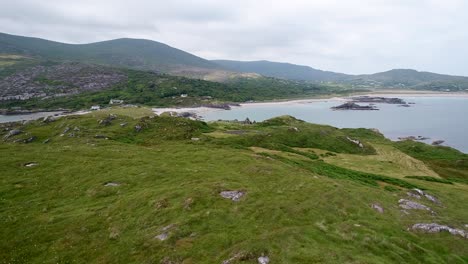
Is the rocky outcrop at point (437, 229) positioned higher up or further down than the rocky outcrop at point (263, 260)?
further down

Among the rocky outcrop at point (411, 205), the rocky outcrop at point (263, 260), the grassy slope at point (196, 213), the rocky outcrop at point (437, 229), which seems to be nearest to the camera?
the rocky outcrop at point (263, 260)

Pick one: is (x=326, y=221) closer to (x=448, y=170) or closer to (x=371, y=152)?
(x=371, y=152)

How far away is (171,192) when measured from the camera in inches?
1510

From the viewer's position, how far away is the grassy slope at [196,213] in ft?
89.5

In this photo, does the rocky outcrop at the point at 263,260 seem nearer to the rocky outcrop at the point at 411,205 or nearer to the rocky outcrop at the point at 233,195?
the rocky outcrop at the point at 233,195

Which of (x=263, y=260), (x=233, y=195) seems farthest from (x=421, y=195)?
(x=263, y=260)

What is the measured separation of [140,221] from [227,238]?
32.8ft

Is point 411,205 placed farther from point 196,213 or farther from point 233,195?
point 196,213

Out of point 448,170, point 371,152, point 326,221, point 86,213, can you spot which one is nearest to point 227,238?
point 326,221

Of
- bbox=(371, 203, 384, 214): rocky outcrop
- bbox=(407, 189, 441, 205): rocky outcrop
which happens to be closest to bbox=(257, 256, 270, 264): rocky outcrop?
bbox=(371, 203, 384, 214): rocky outcrop

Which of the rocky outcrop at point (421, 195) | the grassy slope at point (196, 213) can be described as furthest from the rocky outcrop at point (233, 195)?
the rocky outcrop at point (421, 195)

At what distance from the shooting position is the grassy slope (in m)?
27.3

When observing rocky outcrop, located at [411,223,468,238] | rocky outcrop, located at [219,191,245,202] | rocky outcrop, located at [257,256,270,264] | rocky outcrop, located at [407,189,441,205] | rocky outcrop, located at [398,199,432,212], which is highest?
rocky outcrop, located at [257,256,270,264]

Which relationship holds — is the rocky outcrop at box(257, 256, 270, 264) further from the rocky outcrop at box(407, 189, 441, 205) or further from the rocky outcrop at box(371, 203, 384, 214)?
the rocky outcrop at box(407, 189, 441, 205)
